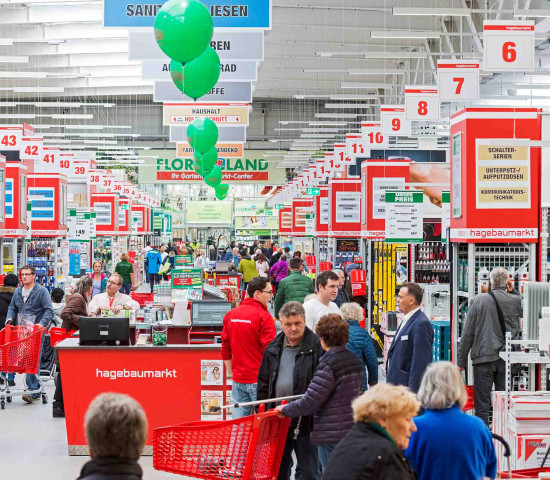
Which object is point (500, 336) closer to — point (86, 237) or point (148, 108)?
point (86, 237)

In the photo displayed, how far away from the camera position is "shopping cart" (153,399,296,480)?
5086mm

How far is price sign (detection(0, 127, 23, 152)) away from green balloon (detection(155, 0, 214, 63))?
1214cm

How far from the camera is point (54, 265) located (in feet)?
65.4

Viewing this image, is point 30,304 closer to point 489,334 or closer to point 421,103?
point 489,334

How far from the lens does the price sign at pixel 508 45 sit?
11.7 metres

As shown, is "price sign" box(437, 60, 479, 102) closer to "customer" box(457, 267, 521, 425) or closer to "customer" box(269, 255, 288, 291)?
"customer" box(457, 267, 521, 425)

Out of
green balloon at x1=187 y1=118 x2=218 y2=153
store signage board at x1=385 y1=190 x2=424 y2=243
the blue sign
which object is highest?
the blue sign

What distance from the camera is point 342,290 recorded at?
44.8ft

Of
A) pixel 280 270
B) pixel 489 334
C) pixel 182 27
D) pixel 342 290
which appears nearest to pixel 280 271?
pixel 280 270

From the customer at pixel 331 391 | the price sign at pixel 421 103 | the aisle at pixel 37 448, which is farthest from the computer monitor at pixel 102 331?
the price sign at pixel 421 103

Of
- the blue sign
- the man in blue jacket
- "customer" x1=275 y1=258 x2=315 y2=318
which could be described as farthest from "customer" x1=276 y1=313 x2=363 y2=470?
the man in blue jacket

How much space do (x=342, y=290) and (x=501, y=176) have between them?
16.8 ft

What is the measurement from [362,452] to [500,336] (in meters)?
4.77

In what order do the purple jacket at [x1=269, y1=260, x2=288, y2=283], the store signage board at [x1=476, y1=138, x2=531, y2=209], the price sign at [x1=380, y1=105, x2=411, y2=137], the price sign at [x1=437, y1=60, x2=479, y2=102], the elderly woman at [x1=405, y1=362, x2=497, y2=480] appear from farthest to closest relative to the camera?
the purple jacket at [x1=269, y1=260, x2=288, y2=283], the price sign at [x1=380, y1=105, x2=411, y2=137], the price sign at [x1=437, y1=60, x2=479, y2=102], the store signage board at [x1=476, y1=138, x2=531, y2=209], the elderly woman at [x1=405, y1=362, x2=497, y2=480]
